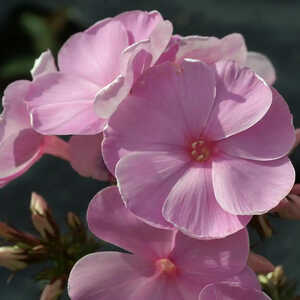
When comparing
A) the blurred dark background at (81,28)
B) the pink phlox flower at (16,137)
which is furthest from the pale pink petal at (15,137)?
the blurred dark background at (81,28)

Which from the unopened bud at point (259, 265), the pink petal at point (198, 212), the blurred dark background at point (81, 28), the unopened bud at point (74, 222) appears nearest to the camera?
the pink petal at point (198, 212)

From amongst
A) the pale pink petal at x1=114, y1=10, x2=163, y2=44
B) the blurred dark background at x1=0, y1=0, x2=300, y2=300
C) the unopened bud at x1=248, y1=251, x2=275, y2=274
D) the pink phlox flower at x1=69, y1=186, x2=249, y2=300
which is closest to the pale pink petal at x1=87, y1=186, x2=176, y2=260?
the pink phlox flower at x1=69, y1=186, x2=249, y2=300

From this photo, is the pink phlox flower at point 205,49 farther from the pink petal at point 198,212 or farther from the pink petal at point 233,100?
the pink petal at point 198,212

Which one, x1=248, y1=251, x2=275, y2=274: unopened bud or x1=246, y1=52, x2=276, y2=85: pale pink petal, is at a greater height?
x1=246, y1=52, x2=276, y2=85: pale pink petal

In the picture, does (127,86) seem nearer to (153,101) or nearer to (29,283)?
(153,101)

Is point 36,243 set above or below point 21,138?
below

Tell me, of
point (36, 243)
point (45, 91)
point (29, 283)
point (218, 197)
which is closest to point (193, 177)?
point (218, 197)

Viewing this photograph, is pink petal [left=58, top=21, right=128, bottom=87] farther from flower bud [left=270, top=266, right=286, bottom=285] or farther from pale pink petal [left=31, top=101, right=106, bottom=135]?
flower bud [left=270, top=266, right=286, bottom=285]
